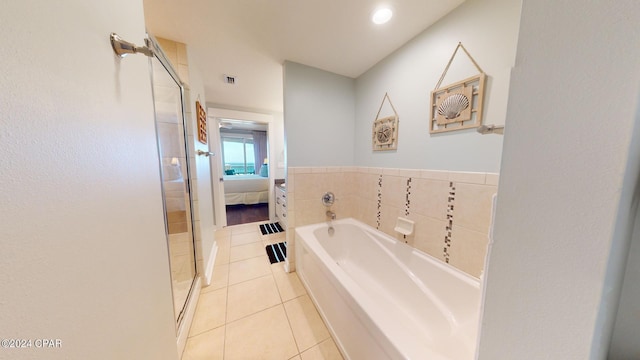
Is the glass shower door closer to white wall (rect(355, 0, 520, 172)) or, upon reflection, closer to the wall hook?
the wall hook

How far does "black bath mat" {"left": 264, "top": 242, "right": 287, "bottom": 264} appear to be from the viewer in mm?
2154

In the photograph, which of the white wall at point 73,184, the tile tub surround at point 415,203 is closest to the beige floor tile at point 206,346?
the white wall at point 73,184

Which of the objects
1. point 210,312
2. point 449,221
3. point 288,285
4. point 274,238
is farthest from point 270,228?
point 449,221

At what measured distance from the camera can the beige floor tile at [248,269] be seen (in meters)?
1.84

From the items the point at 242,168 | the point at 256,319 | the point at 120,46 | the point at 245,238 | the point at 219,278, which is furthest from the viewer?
the point at 242,168

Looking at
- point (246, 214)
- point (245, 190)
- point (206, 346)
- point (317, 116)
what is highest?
point (317, 116)

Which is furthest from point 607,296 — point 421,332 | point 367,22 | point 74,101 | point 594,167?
point 367,22

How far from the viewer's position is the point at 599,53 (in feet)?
0.76

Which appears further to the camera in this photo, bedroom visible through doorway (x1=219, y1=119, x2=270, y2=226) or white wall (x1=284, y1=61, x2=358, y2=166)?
bedroom visible through doorway (x1=219, y1=119, x2=270, y2=226)

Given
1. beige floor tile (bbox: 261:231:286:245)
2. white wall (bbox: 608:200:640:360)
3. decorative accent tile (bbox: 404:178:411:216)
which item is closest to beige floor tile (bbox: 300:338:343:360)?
decorative accent tile (bbox: 404:178:411:216)

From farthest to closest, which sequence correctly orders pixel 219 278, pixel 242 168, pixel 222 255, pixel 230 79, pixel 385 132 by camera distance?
pixel 242 168, pixel 222 255, pixel 230 79, pixel 219 278, pixel 385 132

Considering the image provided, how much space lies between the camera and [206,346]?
1188 millimetres

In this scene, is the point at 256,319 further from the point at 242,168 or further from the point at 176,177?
the point at 242,168

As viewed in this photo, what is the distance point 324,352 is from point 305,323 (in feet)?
0.79
